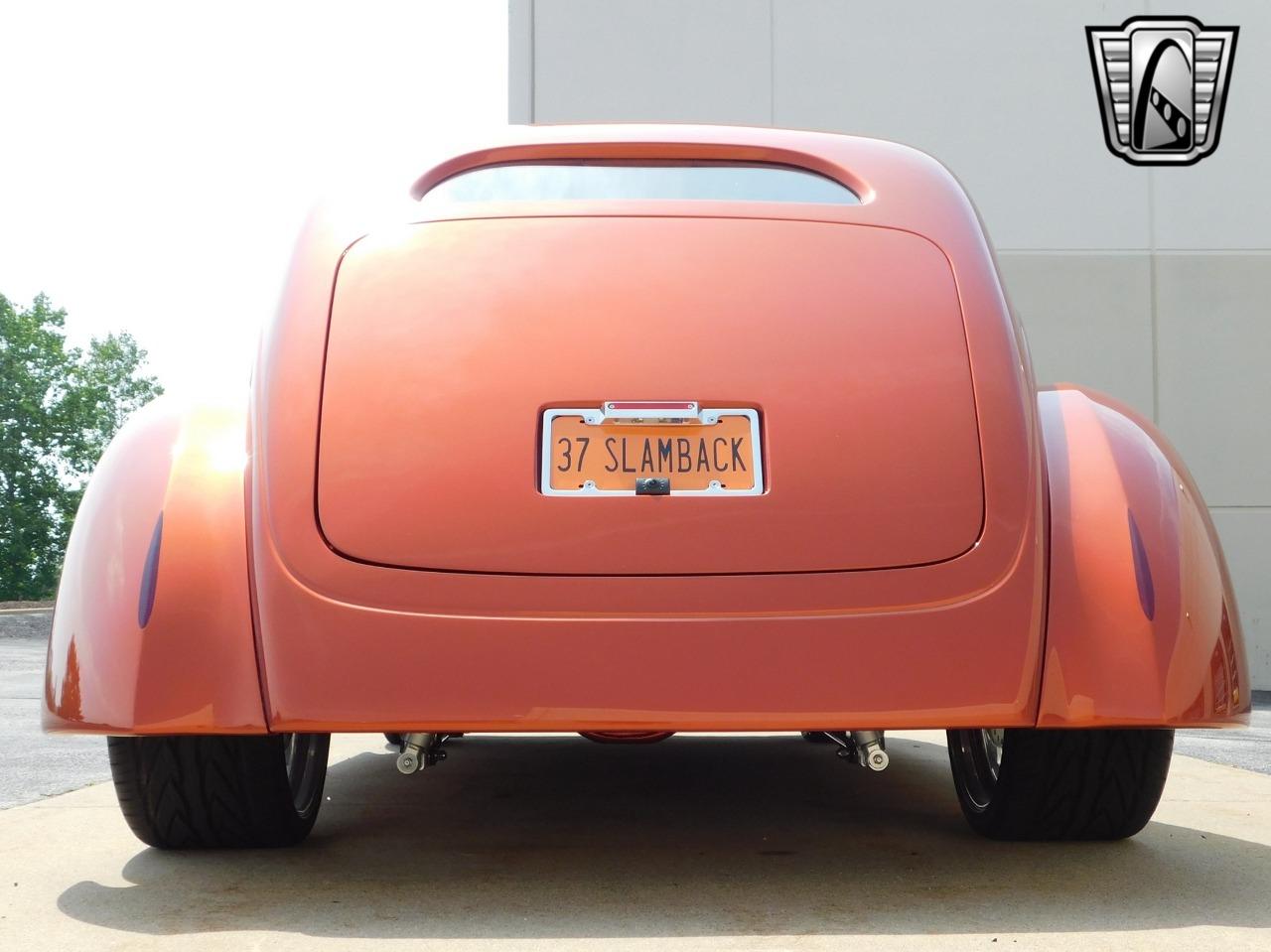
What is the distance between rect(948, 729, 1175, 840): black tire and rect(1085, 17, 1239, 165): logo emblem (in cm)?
1202

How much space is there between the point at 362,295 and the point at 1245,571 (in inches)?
493

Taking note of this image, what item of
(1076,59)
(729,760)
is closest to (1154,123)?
(1076,59)

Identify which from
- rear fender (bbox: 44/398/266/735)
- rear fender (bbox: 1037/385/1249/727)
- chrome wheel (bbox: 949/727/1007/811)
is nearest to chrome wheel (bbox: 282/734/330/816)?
rear fender (bbox: 44/398/266/735)

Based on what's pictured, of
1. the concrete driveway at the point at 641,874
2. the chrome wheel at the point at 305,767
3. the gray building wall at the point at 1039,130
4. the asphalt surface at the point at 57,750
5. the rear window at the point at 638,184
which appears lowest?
the asphalt surface at the point at 57,750

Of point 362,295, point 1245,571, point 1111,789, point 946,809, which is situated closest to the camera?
point 362,295

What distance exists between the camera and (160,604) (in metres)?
2.61

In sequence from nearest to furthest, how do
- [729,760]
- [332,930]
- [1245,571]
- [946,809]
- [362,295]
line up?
[332,930], [362,295], [946,809], [729,760], [1245,571]

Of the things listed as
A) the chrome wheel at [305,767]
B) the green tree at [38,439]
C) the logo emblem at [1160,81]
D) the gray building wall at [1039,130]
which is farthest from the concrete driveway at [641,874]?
the green tree at [38,439]

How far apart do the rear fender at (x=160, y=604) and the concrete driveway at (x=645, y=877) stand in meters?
0.39

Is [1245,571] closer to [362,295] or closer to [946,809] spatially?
[946,809]

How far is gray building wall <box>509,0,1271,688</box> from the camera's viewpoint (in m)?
13.6

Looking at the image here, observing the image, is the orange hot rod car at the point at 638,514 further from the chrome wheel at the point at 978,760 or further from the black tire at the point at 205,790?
the chrome wheel at the point at 978,760

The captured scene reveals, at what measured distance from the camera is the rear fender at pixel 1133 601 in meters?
2.56

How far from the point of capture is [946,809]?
3.91 m
